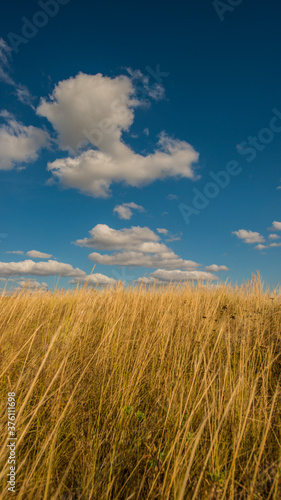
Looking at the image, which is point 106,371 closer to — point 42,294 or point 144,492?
point 144,492

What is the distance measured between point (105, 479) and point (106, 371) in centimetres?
94

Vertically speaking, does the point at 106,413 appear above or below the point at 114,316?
below

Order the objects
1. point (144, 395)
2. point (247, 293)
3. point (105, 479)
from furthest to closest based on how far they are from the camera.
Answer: point (247, 293) < point (144, 395) < point (105, 479)

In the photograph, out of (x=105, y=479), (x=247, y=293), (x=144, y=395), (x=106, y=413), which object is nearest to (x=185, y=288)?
(x=247, y=293)

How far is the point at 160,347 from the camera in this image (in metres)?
2.81

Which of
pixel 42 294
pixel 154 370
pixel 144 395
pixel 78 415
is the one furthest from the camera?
pixel 42 294

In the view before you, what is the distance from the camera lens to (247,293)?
5.96 meters

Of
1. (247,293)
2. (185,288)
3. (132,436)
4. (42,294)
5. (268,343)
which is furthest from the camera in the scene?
(185,288)

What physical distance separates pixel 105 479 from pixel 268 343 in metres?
2.55

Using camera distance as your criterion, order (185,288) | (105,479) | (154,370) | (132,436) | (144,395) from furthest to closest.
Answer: (185,288)
(154,370)
(144,395)
(132,436)
(105,479)

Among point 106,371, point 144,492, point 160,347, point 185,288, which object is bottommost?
point 144,492

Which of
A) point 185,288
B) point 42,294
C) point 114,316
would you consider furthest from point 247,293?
point 42,294

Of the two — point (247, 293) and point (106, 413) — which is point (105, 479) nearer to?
point (106, 413)

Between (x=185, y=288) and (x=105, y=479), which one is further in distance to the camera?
(x=185, y=288)
